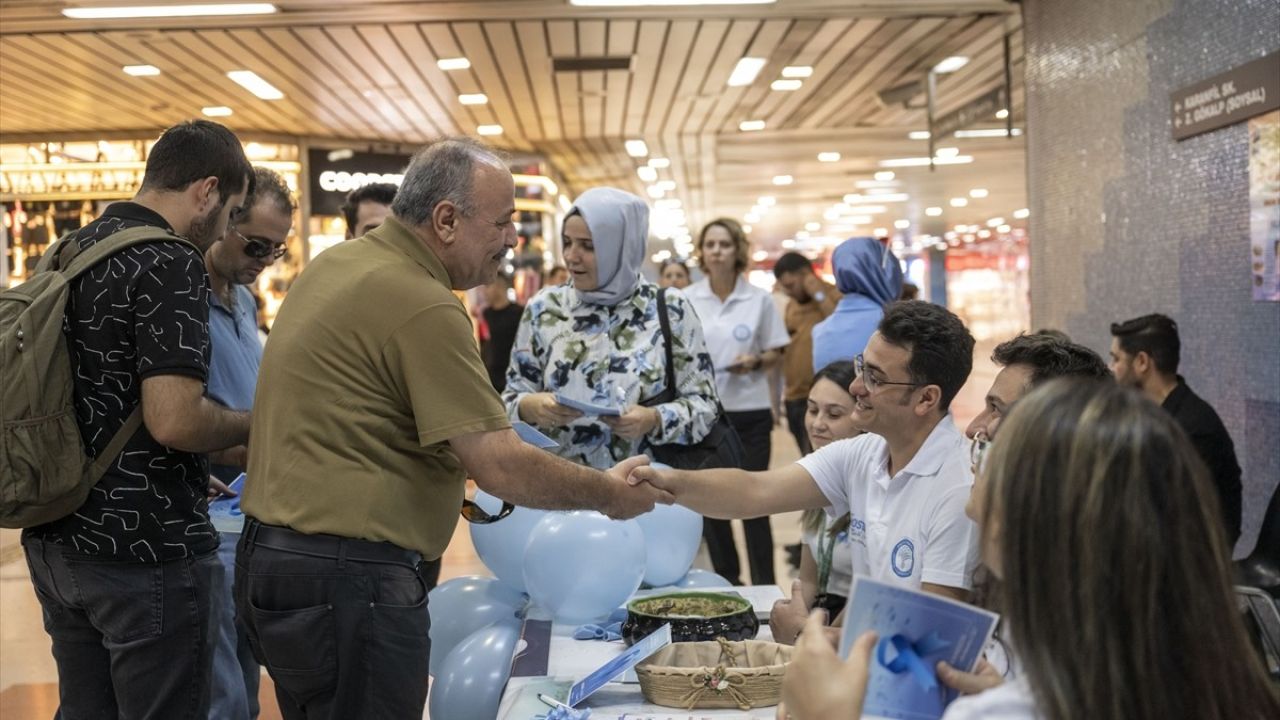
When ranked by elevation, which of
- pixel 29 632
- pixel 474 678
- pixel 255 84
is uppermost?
pixel 255 84

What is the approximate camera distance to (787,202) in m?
22.1

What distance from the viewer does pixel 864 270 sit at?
470 cm

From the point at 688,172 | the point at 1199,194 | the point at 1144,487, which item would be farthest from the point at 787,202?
the point at 1144,487

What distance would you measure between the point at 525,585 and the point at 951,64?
698 centimetres

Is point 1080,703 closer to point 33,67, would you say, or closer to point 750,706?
point 750,706

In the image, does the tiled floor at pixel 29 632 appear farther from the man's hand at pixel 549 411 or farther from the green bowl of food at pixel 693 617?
the green bowl of food at pixel 693 617

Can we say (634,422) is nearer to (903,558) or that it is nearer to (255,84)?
(903,558)

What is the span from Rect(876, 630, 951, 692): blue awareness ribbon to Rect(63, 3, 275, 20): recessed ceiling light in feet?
19.7

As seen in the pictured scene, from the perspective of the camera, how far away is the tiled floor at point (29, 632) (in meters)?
4.33

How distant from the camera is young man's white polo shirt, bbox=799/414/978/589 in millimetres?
2078

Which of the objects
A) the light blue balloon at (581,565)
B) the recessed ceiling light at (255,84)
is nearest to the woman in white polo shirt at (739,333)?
the light blue balloon at (581,565)

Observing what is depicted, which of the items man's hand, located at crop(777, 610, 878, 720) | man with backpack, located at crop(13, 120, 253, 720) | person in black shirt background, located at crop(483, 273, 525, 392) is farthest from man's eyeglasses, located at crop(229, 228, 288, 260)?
person in black shirt background, located at crop(483, 273, 525, 392)

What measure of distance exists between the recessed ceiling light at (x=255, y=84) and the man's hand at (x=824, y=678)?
8096mm

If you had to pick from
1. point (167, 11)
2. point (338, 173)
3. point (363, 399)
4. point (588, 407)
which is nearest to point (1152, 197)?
point (588, 407)
